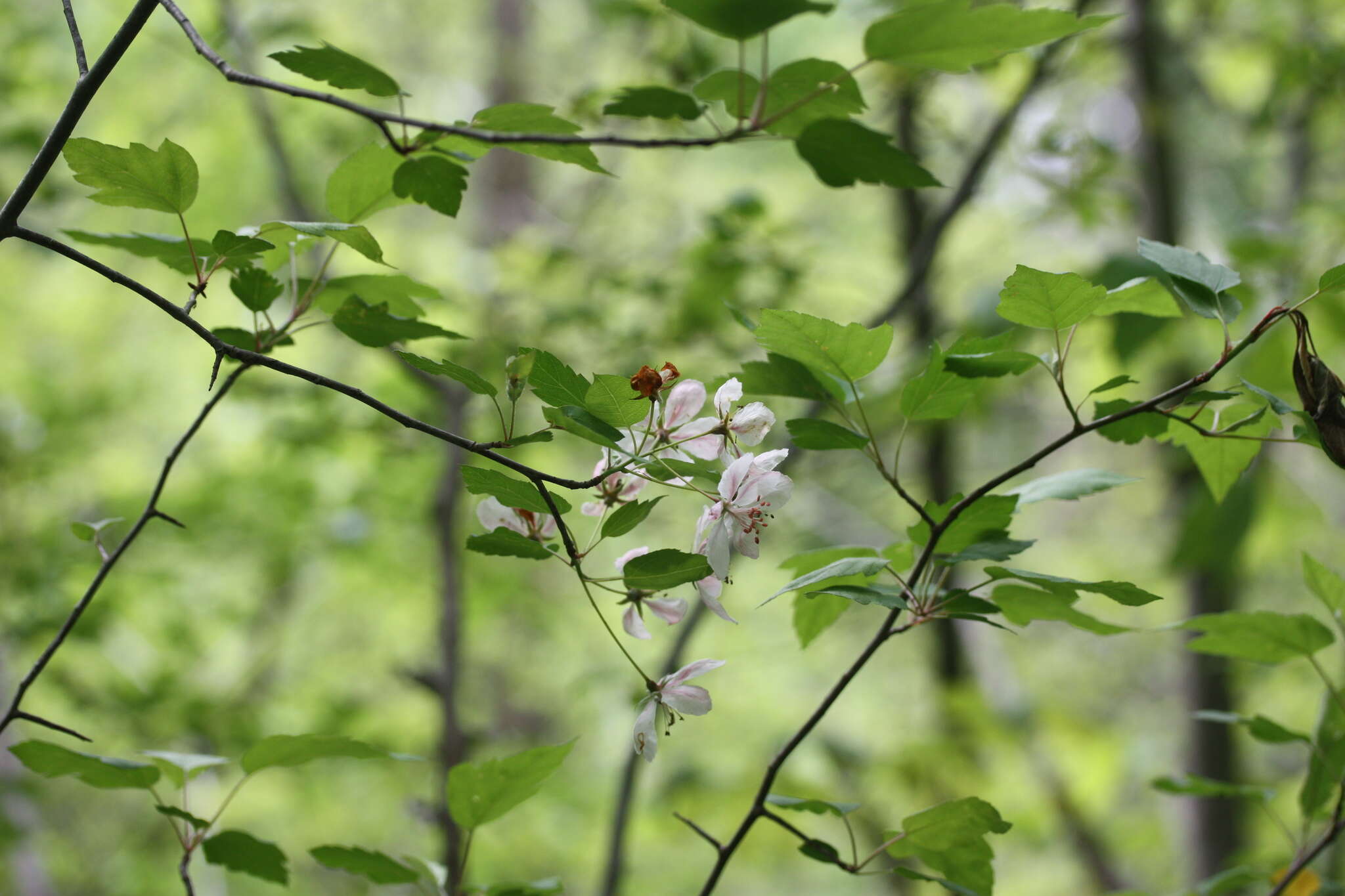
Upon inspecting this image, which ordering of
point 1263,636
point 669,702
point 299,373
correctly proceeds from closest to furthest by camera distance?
point 299,373 < point 669,702 < point 1263,636

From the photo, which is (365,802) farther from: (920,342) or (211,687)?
(920,342)

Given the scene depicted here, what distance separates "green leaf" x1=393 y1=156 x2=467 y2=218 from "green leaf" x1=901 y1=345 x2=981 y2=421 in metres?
0.35

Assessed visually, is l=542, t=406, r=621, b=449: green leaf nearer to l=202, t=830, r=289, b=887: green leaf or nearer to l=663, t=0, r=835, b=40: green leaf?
l=663, t=0, r=835, b=40: green leaf

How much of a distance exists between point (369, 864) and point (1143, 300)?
709 mm

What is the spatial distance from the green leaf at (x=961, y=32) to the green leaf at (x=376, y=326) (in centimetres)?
36

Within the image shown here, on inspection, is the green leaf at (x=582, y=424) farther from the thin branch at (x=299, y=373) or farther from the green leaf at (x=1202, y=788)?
the green leaf at (x=1202, y=788)

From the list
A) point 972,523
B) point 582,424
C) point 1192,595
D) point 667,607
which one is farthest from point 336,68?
point 1192,595

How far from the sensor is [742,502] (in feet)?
1.83

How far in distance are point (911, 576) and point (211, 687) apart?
340 centimetres

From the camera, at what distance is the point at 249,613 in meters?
2.70

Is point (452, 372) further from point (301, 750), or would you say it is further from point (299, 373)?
point (301, 750)

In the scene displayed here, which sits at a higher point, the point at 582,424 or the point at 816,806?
the point at 582,424

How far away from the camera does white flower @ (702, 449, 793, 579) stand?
55 centimetres

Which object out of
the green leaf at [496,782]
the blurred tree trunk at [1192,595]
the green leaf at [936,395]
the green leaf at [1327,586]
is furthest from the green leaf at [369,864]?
the blurred tree trunk at [1192,595]
